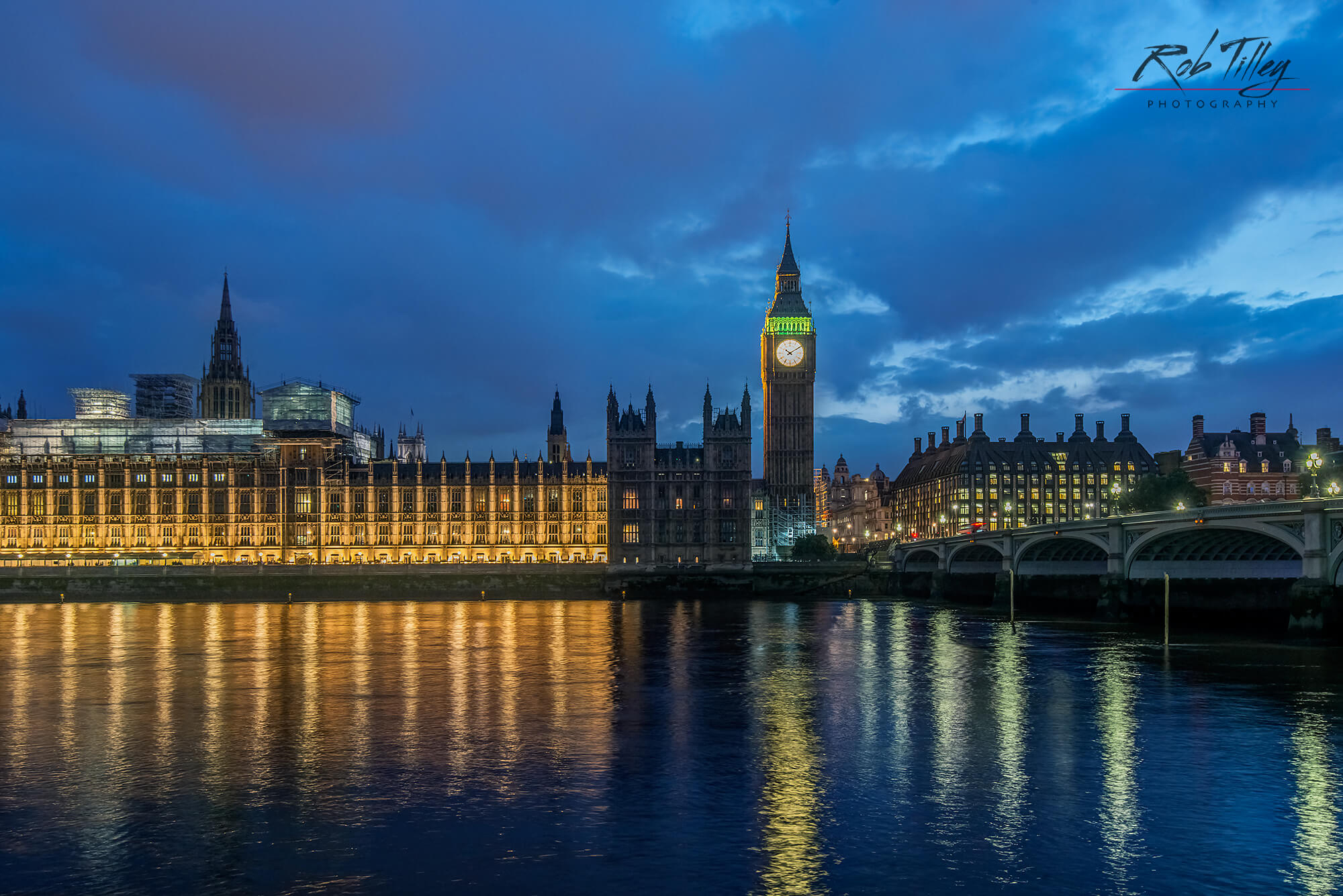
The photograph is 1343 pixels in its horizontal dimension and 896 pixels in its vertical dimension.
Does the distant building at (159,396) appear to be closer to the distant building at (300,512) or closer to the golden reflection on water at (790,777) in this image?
the distant building at (300,512)

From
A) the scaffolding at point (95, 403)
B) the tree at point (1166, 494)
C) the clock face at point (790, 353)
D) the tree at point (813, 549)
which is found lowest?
the tree at point (813, 549)

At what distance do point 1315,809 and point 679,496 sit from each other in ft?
418

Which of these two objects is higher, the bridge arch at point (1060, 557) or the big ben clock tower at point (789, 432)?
the big ben clock tower at point (789, 432)

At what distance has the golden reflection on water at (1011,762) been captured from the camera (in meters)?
22.6

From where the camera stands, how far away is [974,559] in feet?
388

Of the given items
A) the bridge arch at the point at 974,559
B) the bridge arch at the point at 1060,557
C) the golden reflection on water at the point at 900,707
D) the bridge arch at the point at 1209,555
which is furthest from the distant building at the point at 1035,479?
the golden reflection on water at the point at 900,707

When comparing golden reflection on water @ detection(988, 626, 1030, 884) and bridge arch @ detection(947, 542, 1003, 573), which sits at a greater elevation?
bridge arch @ detection(947, 542, 1003, 573)

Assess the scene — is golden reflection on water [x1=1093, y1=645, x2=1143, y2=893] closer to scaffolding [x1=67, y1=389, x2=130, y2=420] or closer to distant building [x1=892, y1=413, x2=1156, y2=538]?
distant building [x1=892, y1=413, x2=1156, y2=538]

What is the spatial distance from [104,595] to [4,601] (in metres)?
10.1

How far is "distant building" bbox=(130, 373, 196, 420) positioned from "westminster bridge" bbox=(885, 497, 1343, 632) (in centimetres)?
13500

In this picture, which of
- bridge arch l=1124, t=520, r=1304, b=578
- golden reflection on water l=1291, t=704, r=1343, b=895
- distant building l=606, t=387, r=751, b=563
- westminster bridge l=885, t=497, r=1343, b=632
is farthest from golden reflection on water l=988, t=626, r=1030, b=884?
distant building l=606, t=387, r=751, b=563

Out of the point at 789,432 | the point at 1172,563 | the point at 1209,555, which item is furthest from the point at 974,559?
the point at 789,432

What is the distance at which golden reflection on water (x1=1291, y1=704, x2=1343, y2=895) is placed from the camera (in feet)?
68.7

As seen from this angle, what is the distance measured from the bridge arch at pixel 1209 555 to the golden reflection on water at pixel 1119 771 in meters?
21.2
